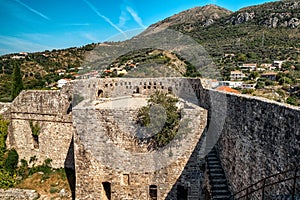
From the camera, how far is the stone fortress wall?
4250mm

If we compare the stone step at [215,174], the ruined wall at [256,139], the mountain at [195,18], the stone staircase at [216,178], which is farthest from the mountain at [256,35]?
the ruined wall at [256,139]

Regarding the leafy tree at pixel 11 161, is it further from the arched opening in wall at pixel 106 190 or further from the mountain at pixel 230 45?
the mountain at pixel 230 45

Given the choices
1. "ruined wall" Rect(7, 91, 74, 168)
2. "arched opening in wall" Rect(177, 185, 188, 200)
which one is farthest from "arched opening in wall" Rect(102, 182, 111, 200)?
"ruined wall" Rect(7, 91, 74, 168)

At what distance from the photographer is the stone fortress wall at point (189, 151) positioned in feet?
13.9

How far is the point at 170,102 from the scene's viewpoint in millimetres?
7688

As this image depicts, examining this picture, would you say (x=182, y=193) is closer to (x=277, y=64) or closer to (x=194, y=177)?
(x=194, y=177)

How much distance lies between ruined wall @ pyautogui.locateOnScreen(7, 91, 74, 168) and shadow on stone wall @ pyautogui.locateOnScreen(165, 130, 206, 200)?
19.1 ft

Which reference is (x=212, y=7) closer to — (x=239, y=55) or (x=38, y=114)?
(x=239, y=55)

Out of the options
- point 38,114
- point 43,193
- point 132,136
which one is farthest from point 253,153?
point 38,114

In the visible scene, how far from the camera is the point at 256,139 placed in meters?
4.99

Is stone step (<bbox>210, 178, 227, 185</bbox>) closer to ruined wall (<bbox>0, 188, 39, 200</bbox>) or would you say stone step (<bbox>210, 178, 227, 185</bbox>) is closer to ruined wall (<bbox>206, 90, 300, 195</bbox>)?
→ ruined wall (<bbox>206, 90, 300, 195</bbox>)

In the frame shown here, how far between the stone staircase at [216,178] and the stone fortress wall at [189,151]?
32 cm

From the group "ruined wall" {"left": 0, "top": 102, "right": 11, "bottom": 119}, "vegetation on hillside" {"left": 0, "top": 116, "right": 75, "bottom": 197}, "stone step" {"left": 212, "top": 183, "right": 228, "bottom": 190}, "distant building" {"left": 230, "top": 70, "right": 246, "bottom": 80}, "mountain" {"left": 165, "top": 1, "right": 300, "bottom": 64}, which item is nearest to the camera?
"stone step" {"left": 212, "top": 183, "right": 228, "bottom": 190}

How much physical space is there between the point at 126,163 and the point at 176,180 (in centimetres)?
163
